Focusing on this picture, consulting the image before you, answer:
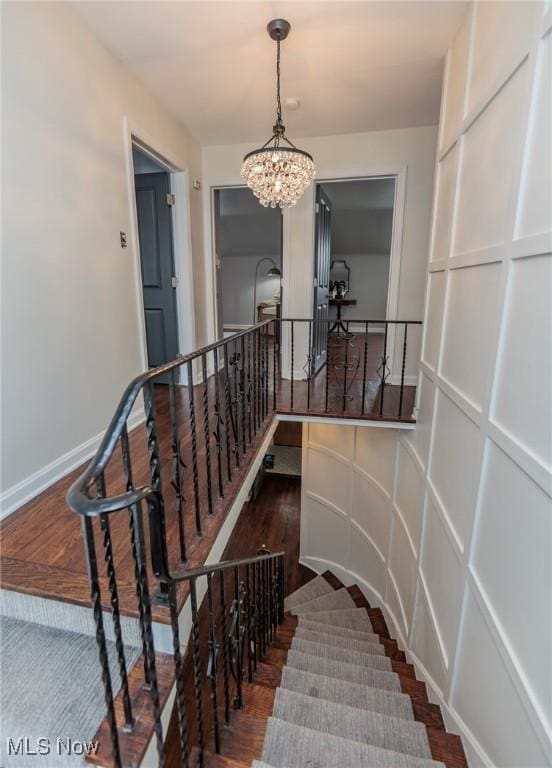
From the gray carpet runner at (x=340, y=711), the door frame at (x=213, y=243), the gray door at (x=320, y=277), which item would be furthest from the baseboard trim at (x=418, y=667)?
the door frame at (x=213, y=243)

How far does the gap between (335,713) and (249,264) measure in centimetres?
822

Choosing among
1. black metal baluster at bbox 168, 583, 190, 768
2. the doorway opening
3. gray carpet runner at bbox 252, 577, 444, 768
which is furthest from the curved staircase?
the doorway opening

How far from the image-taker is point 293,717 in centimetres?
165

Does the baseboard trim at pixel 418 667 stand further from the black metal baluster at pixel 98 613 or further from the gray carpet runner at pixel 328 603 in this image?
the black metal baluster at pixel 98 613

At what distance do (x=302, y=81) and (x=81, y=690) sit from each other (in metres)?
3.58

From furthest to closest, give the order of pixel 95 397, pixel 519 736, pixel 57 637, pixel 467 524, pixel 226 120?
pixel 226 120, pixel 95 397, pixel 467 524, pixel 57 637, pixel 519 736

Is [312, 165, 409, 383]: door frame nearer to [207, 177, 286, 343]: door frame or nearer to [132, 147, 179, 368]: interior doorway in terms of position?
[207, 177, 286, 343]: door frame

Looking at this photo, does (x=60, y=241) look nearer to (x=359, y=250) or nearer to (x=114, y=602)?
(x=114, y=602)

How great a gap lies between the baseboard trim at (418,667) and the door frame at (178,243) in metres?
2.80

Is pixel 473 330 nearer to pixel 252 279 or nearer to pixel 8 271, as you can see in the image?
pixel 8 271

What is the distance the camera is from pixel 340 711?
1.71 meters

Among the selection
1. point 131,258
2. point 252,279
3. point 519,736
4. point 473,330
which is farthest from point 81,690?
point 252,279

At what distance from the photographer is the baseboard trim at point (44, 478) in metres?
1.83

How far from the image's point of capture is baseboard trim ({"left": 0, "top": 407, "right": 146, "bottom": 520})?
183 cm
